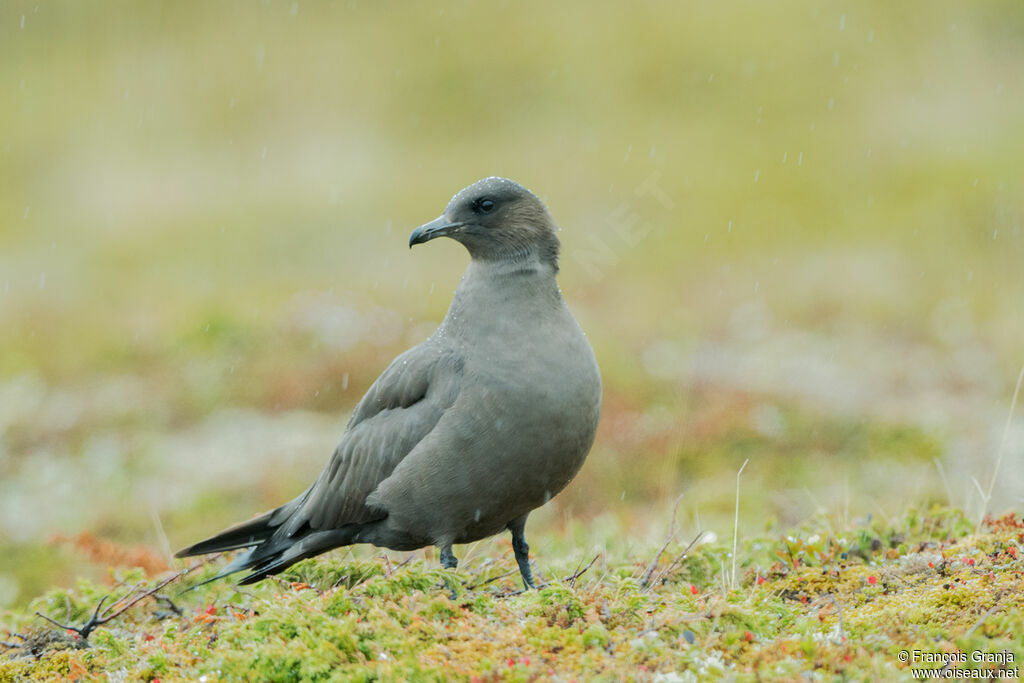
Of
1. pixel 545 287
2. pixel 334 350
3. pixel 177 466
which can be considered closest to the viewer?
pixel 545 287

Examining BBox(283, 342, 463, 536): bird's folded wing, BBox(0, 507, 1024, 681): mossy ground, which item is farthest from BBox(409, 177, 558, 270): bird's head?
BBox(0, 507, 1024, 681): mossy ground

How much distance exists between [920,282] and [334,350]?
8389mm

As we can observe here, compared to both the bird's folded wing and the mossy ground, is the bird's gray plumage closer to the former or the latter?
the bird's folded wing

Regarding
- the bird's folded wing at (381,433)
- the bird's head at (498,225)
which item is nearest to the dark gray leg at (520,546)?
the bird's folded wing at (381,433)

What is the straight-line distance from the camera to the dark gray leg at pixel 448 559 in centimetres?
473

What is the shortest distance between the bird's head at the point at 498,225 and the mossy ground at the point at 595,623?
1.57 metres

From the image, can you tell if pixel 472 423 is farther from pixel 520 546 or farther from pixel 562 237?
pixel 562 237

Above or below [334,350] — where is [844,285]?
below

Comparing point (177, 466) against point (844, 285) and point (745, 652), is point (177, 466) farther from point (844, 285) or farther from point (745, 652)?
point (844, 285)

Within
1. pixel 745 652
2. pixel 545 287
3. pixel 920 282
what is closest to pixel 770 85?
pixel 920 282

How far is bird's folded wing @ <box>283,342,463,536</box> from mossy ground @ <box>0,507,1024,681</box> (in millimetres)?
272

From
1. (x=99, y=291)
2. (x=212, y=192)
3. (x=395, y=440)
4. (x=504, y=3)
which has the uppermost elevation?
(x=504, y=3)

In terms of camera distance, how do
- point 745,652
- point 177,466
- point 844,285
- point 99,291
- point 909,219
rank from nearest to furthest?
1. point 745,652
2. point 177,466
3. point 844,285
4. point 99,291
5. point 909,219

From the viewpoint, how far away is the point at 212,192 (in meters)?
21.6
